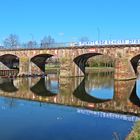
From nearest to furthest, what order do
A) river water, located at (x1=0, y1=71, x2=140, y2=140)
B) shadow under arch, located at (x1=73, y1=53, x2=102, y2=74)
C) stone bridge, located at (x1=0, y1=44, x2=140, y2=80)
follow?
river water, located at (x1=0, y1=71, x2=140, y2=140), stone bridge, located at (x1=0, y1=44, x2=140, y2=80), shadow under arch, located at (x1=73, y1=53, x2=102, y2=74)

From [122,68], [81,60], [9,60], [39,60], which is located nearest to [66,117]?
[122,68]

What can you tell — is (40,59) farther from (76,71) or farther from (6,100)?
(6,100)

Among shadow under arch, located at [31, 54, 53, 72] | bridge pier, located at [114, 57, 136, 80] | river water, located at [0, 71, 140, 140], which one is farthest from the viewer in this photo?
shadow under arch, located at [31, 54, 53, 72]

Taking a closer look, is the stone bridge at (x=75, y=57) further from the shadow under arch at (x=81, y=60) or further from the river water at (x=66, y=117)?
the river water at (x=66, y=117)

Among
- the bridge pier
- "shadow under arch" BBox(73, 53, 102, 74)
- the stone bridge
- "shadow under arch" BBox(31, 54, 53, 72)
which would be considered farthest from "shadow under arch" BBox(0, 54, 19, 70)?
the bridge pier

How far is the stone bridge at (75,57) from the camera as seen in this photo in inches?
2334

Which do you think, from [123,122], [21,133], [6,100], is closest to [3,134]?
[21,133]

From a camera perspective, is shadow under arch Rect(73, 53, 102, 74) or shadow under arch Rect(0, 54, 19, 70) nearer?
shadow under arch Rect(73, 53, 102, 74)

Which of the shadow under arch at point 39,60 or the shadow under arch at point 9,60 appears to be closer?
the shadow under arch at point 39,60

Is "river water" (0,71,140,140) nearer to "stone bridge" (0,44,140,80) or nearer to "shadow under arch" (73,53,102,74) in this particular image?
"stone bridge" (0,44,140,80)

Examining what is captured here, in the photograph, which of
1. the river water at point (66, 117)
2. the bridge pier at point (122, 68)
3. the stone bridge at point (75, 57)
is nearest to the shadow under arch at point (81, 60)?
the stone bridge at point (75, 57)

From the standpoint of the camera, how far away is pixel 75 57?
65.8 metres

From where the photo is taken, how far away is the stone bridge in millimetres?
59281

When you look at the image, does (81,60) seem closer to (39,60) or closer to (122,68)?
(39,60)
